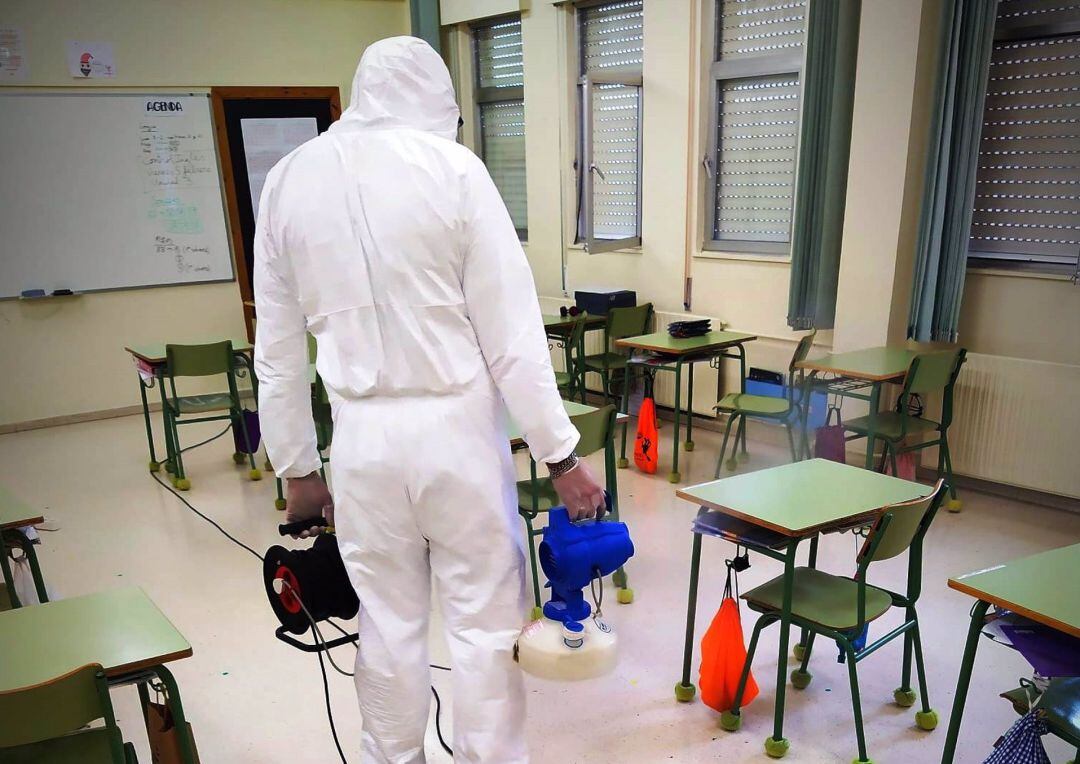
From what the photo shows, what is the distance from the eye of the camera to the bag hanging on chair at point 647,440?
4512 millimetres

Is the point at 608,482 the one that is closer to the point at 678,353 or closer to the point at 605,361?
the point at 678,353

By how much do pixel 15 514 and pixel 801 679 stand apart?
7.54 ft

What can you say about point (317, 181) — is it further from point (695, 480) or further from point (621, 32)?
point (621, 32)

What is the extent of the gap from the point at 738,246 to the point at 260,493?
3.11 m

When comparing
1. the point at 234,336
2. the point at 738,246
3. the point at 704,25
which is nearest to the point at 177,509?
the point at 234,336

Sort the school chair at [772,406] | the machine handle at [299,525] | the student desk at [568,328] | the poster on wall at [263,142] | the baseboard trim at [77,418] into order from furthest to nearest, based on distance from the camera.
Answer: the poster on wall at [263,142] < the baseboard trim at [77,418] < the student desk at [568,328] < the school chair at [772,406] < the machine handle at [299,525]

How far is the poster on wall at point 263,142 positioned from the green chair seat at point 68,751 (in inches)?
205

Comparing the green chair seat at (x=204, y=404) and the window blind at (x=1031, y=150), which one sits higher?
the window blind at (x=1031, y=150)

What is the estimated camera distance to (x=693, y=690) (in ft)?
8.27

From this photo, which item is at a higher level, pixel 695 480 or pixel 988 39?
pixel 988 39

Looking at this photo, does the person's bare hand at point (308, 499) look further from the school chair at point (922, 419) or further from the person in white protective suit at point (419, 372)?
the school chair at point (922, 419)

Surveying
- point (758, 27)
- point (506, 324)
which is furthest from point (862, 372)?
point (506, 324)

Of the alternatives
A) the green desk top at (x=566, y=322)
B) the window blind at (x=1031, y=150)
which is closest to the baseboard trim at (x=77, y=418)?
the green desk top at (x=566, y=322)

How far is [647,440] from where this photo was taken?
15.0 feet
